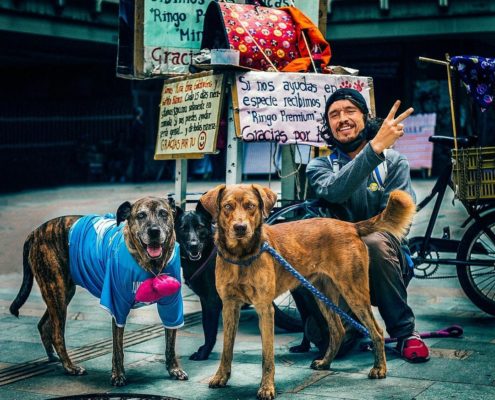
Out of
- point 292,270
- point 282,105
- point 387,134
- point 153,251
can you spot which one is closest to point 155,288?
point 153,251

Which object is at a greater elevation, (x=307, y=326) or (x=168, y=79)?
(x=168, y=79)

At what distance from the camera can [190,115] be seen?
6562 mm

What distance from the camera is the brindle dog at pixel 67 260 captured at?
4816mm

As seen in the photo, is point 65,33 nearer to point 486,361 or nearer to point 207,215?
point 207,215

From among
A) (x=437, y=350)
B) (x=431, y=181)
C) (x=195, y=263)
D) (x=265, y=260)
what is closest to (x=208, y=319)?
(x=195, y=263)

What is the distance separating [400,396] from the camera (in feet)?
14.7

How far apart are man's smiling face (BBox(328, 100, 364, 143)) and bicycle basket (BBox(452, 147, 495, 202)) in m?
1.07

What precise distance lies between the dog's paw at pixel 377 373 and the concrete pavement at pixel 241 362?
55 millimetres

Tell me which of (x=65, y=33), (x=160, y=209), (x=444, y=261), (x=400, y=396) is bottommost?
(x=400, y=396)

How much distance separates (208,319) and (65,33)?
1621 cm

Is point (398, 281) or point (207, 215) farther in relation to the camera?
point (207, 215)

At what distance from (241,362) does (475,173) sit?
230 centimetres

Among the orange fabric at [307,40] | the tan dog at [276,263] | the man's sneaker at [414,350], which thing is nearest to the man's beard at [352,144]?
the tan dog at [276,263]

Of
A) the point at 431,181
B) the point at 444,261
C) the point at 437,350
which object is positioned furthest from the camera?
the point at 431,181
